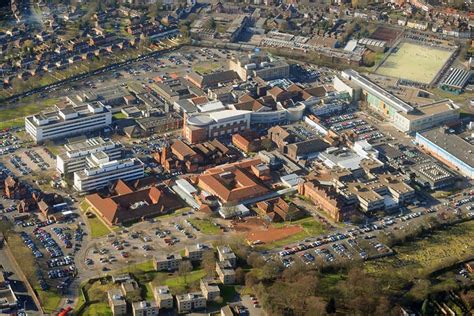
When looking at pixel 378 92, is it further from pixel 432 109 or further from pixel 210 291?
pixel 210 291

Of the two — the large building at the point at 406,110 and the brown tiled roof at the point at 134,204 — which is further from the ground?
the large building at the point at 406,110

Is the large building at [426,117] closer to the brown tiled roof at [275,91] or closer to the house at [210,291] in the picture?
the brown tiled roof at [275,91]

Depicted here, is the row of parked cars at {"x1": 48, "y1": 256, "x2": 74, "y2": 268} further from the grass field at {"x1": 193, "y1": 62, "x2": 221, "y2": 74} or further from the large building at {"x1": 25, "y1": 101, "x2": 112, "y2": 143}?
the grass field at {"x1": 193, "y1": 62, "x2": 221, "y2": 74}

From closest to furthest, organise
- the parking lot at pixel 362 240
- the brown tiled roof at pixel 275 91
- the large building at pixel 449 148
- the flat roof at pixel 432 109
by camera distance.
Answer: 1. the parking lot at pixel 362 240
2. the large building at pixel 449 148
3. the flat roof at pixel 432 109
4. the brown tiled roof at pixel 275 91

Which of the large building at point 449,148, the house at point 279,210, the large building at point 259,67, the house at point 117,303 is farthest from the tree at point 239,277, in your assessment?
the large building at point 259,67

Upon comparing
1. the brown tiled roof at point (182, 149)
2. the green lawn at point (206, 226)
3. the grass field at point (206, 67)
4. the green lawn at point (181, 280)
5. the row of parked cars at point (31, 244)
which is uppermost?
the brown tiled roof at point (182, 149)

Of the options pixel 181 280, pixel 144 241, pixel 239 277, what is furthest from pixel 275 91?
pixel 181 280

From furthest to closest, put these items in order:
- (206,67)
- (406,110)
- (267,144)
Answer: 1. (206,67)
2. (406,110)
3. (267,144)
